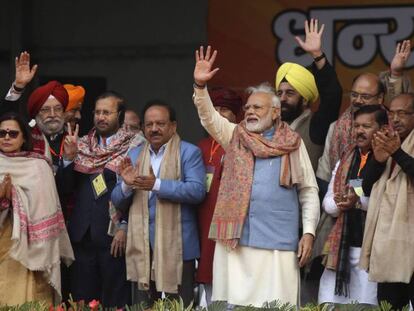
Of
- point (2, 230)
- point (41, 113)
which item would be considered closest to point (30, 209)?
point (2, 230)

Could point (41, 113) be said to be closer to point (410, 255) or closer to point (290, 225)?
point (290, 225)

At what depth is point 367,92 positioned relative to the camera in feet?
23.9

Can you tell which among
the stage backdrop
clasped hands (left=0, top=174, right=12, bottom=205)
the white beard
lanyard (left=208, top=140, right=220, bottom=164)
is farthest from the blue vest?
the stage backdrop

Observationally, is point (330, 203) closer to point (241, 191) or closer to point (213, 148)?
point (241, 191)

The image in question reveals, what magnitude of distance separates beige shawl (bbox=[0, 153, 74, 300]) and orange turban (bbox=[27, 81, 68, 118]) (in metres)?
0.59

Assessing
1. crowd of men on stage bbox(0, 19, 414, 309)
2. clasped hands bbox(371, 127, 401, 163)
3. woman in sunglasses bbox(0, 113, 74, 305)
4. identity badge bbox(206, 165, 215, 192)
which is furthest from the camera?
identity badge bbox(206, 165, 215, 192)

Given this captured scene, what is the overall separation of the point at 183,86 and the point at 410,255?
5.93m

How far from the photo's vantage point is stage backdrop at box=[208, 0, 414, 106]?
1070cm

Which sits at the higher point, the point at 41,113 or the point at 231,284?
the point at 41,113

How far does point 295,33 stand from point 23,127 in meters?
4.16

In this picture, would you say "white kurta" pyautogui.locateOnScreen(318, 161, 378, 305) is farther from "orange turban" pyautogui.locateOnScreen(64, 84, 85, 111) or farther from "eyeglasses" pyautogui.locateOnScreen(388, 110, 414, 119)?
"orange turban" pyautogui.locateOnScreen(64, 84, 85, 111)

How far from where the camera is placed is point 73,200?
8.00 metres

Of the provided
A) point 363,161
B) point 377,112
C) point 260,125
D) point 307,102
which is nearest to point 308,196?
point 363,161

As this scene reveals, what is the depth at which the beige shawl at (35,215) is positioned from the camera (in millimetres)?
7381
